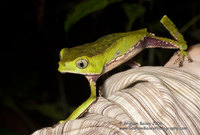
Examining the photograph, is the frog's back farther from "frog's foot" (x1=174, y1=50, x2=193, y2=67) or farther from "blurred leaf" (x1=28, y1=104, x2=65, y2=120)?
"blurred leaf" (x1=28, y1=104, x2=65, y2=120)

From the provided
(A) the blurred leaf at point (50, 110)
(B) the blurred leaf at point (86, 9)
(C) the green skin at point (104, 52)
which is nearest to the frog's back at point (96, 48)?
(C) the green skin at point (104, 52)

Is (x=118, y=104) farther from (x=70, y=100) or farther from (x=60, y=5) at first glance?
(x=60, y=5)

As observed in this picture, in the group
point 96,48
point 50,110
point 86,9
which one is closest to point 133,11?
point 86,9

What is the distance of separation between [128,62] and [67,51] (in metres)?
0.45

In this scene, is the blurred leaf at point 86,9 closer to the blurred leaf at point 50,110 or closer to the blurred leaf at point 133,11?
the blurred leaf at point 133,11

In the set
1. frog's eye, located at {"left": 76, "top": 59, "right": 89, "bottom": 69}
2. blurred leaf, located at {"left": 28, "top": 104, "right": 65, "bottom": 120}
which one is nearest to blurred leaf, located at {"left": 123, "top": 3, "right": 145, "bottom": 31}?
frog's eye, located at {"left": 76, "top": 59, "right": 89, "bottom": 69}

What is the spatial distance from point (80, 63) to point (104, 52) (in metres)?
0.16

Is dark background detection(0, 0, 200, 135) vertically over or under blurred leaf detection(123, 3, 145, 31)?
under

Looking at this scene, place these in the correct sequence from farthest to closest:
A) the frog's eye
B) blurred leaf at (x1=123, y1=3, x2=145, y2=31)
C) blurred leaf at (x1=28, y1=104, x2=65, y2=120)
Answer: blurred leaf at (x1=28, y1=104, x2=65, y2=120) < blurred leaf at (x1=123, y1=3, x2=145, y2=31) < the frog's eye

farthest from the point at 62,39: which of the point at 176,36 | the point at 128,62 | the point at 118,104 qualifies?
the point at 118,104

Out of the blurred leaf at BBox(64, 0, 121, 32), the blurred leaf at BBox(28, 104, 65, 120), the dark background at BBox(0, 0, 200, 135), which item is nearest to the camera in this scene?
the blurred leaf at BBox(64, 0, 121, 32)

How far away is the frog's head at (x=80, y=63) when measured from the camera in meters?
1.24

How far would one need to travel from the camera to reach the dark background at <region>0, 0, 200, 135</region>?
9.24 ft

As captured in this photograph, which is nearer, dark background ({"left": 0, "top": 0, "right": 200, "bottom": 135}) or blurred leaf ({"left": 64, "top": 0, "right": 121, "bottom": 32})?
blurred leaf ({"left": 64, "top": 0, "right": 121, "bottom": 32})
